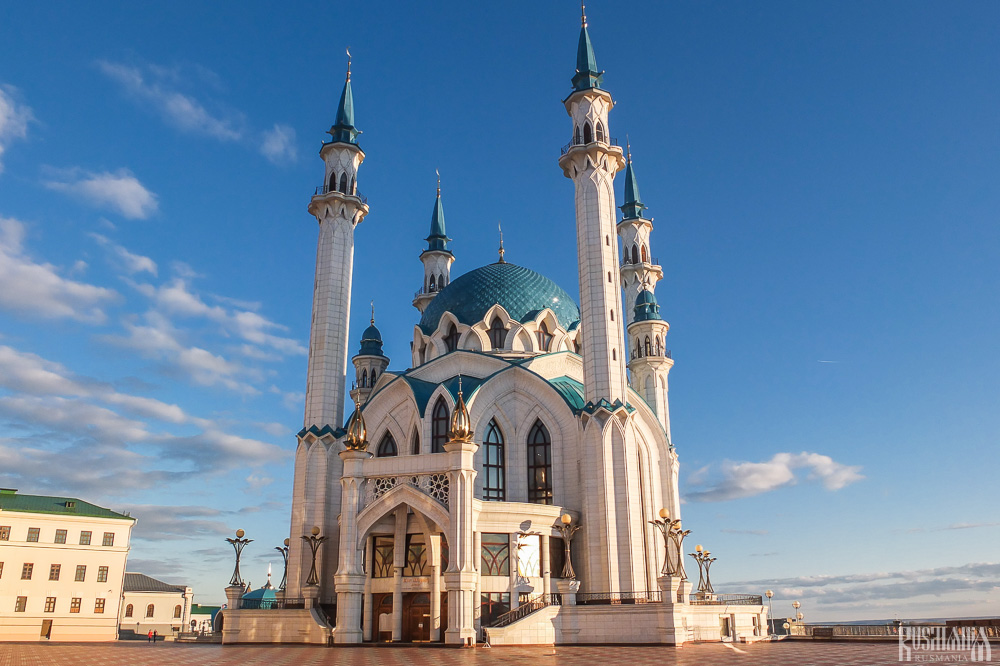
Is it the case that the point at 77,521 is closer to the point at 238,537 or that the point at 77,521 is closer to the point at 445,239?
the point at 238,537

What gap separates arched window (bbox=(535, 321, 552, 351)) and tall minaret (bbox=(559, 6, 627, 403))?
582cm

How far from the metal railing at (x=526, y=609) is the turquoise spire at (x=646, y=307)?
2138 cm

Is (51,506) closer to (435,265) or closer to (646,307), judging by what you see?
(435,265)

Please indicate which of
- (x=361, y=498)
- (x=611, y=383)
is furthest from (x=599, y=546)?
(x=361, y=498)

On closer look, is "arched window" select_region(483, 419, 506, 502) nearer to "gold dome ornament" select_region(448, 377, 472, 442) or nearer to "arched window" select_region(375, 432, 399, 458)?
"arched window" select_region(375, 432, 399, 458)

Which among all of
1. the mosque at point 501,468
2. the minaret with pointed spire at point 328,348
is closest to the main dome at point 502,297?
the mosque at point 501,468

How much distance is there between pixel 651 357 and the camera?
46594 millimetres

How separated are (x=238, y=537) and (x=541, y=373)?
16005mm

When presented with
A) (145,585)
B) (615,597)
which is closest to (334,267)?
(615,597)

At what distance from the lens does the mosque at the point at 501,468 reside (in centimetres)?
3056

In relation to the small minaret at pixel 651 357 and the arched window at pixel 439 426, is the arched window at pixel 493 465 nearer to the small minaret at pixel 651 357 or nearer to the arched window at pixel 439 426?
the arched window at pixel 439 426

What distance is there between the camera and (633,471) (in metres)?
34.8

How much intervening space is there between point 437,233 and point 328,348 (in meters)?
20.6

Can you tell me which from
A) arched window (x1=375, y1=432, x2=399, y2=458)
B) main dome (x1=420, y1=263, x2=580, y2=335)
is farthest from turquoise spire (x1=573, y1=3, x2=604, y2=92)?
arched window (x1=375, y1=432, x2=399, y2=458)
